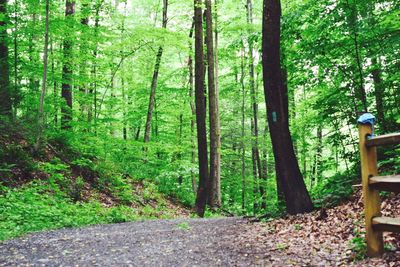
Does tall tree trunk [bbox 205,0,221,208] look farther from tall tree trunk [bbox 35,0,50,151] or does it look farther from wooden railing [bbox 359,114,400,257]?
wooden railing [bbox 359,114,400,257]

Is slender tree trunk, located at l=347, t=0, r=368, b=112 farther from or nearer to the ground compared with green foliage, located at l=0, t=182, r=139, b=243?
farther from the ground

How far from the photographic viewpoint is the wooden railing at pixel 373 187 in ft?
13.0

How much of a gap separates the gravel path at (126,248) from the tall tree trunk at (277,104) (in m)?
1.51

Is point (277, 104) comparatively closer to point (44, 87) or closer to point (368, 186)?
point (368, 186)

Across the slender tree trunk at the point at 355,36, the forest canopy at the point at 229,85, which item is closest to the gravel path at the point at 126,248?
the forest canopy at the point at 229,85

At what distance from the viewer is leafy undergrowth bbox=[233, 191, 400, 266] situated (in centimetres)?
430

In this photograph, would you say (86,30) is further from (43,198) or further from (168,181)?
(168,181)

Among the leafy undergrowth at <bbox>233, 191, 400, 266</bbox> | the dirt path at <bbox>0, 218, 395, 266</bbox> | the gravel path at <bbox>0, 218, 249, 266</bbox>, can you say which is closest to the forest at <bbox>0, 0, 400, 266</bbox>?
the leafy undergrowth at <bbox>233, 191, 400, 266</bbox>

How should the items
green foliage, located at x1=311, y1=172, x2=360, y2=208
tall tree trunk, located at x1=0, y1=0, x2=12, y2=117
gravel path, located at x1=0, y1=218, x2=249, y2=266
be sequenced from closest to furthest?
gravel path, located at x1=0, y1=218, x2=249, y2=266 → green foliage, located at x1=311, y1=172, x2=360, y2=208 → tall tree trunk, located at x1=0, y1=0, x2=12, y2=117

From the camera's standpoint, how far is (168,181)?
1853 cm

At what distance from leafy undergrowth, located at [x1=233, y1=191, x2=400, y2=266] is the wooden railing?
198 millimetres

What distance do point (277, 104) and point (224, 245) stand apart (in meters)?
3.29

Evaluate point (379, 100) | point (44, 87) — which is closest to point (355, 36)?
point (379, 100)

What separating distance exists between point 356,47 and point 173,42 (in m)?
9.76
